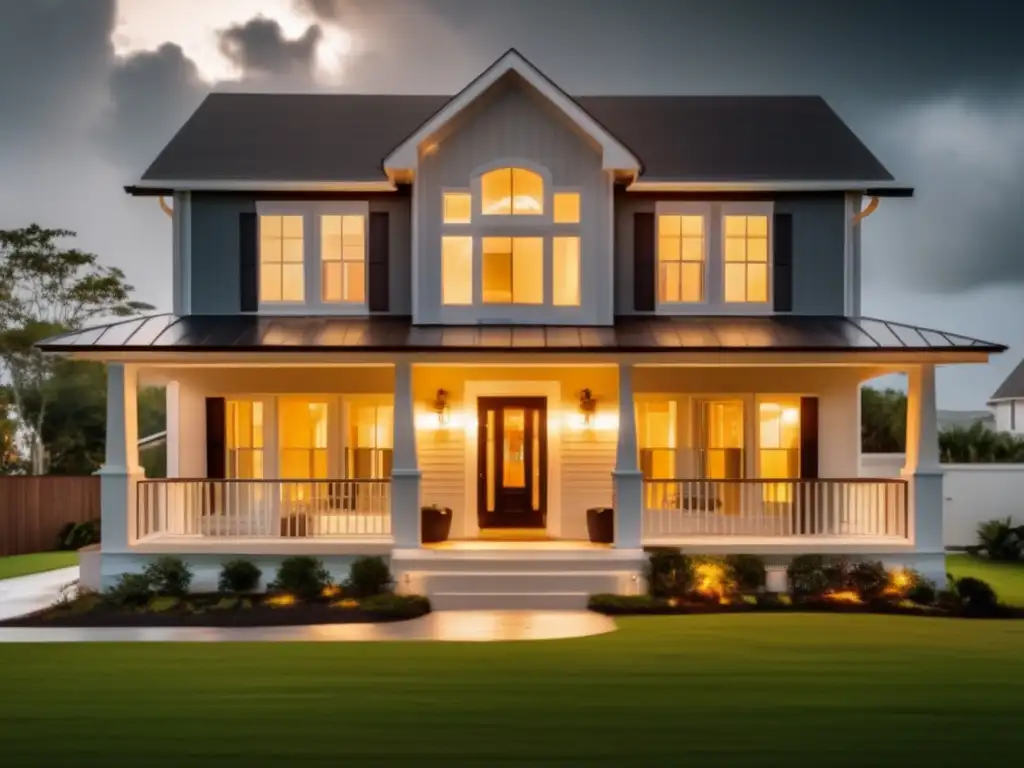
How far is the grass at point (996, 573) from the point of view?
15.6 m

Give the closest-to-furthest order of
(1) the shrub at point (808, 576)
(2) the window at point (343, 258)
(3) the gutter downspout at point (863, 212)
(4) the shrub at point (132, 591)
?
1. (4) the shrub at point (132, 591)
2. (1) the shrub at point (808, 576)
3. (2) the window at point (343, 258)
4. (3) the gutter downspout at point (863, 212)

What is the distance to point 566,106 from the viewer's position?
15984 millimetres

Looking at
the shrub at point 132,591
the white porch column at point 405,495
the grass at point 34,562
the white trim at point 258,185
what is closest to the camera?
the shrub at point 132,591

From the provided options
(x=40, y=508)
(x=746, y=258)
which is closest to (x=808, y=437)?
(x=746, y=258)

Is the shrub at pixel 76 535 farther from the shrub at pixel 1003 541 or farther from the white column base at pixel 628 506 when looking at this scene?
the shrub at pixel 1003 541

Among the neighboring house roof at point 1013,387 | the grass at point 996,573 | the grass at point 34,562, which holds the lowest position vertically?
the grass at point 34,562

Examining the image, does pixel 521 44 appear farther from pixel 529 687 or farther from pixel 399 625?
pixel 529 687

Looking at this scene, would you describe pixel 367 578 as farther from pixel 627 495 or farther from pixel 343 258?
pixel 343 258

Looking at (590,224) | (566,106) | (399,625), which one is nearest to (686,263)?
(590,224)

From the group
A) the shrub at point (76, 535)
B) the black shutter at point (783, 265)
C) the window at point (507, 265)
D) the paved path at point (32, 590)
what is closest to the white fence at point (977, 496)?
the black shutter at point (783, 265)

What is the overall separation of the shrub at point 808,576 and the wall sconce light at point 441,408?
19.3 feet

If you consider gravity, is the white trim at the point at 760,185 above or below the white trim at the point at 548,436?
above

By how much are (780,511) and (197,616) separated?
832 cm

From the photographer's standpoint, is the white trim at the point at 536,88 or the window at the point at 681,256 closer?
the white trim at the point at 536,88
